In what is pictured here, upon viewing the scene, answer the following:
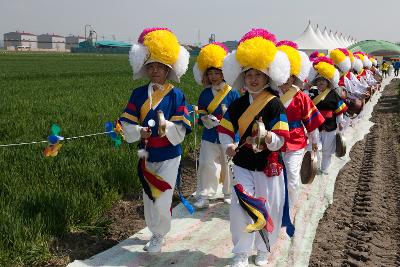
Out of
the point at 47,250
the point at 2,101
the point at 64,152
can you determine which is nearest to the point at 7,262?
the point at 47,250

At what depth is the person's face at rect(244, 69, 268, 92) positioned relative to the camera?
354 centimetres

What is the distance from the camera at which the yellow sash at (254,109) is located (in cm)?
355

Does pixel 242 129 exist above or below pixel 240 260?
above

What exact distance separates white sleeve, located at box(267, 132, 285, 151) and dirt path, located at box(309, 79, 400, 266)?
3.80ft

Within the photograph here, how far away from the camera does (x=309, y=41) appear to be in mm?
39719

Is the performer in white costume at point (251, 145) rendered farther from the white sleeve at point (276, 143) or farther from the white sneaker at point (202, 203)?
the white sneaker at point (202, 203)

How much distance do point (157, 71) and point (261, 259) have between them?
1828 millimetres

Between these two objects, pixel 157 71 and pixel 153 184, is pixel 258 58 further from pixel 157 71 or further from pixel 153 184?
pixel 153 184

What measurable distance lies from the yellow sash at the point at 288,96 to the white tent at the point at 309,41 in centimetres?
3527

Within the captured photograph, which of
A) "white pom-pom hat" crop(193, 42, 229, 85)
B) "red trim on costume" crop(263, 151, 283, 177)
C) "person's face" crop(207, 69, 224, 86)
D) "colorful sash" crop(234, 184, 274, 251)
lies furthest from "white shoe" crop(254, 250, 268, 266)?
"white pom-pom hat" crop(193, 42, 229, 85)

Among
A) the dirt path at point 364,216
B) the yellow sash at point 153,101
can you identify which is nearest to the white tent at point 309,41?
the dirt path at point 364,216

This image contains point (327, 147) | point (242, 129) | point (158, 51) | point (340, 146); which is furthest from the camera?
point (327, 147)

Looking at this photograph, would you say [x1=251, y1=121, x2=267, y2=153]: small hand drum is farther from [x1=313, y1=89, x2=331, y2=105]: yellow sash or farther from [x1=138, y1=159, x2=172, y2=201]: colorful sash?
[x1=313, y1=89, x2=331, y2=105]: yellow sash

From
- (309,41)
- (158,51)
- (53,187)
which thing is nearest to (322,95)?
(158,51)
